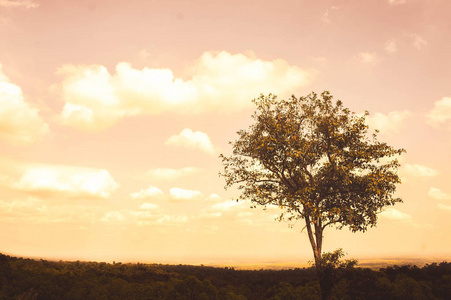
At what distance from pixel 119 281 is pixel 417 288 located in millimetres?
11041

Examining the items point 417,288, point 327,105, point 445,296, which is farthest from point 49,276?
point 327,105

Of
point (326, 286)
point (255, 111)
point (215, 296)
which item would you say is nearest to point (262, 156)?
point (255, 111)

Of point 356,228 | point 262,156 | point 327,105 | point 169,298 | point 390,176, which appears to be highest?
point 327,105

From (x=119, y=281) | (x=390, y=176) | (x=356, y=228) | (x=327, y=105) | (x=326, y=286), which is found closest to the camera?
(x=119, y=281)

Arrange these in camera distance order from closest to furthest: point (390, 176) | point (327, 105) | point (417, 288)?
point (417, 288)
point (390, 176)
point (327, 105)

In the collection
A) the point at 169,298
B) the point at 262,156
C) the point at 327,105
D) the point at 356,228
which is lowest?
the point at 169,298

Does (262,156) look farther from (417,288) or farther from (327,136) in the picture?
(417,288)

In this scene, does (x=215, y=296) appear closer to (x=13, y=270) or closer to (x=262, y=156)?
(x=13, y=270)

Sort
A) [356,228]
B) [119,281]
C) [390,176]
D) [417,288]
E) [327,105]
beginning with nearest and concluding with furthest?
1. [417,288]
2. [119,281]
3. [390,176]
4. [356,228]
5. [327,105]

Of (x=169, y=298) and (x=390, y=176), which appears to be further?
(x=390, y=176)

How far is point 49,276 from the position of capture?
47.5ft

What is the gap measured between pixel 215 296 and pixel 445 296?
8.44 m

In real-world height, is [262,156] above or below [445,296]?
above

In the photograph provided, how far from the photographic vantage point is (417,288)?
11852mm
